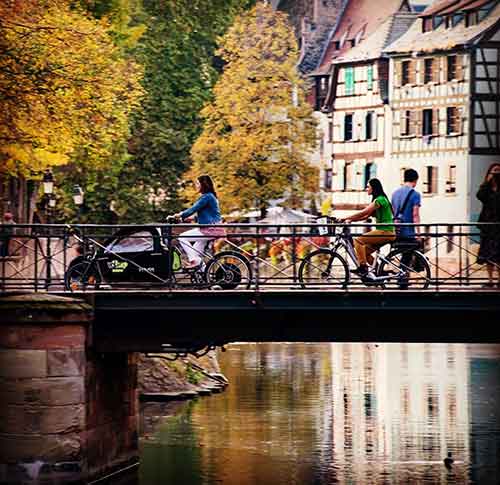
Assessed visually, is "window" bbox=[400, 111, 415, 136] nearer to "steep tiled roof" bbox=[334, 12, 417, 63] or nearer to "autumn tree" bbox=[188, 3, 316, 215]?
"steep tiled roof" bbox=[334, 12, 417, 63]

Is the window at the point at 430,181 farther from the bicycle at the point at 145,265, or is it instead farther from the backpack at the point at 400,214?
the backpack at the point at 400,214

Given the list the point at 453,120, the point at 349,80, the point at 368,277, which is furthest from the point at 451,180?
the point at 368,277

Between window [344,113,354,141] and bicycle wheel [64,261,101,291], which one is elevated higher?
window [344,113,354,141]

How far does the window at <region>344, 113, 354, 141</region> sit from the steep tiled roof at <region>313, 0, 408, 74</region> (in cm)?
375

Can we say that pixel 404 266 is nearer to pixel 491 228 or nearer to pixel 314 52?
pixel 491 228

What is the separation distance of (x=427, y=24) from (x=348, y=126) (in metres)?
8.40

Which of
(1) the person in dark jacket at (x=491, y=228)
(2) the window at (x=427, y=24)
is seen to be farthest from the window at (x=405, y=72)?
(1) the person in dark jacket at (x=491, y=228)

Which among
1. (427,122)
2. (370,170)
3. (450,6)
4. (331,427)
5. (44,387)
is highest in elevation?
(450,6)

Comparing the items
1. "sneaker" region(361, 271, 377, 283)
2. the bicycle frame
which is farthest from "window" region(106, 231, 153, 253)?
"sneaker" region(361, 271, 377, 283)

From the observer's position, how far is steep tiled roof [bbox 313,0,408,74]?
95981 millimetres

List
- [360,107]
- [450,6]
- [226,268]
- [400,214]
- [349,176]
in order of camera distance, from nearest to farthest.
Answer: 1. [226,268]
2. [400,214]
3. [450,6]
4. [360,107]
5. [349,176]

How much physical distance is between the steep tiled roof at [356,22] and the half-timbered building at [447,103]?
7.90 m

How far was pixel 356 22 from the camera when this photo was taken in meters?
100

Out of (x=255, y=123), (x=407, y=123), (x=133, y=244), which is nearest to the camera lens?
→ (x=133, y=244)
